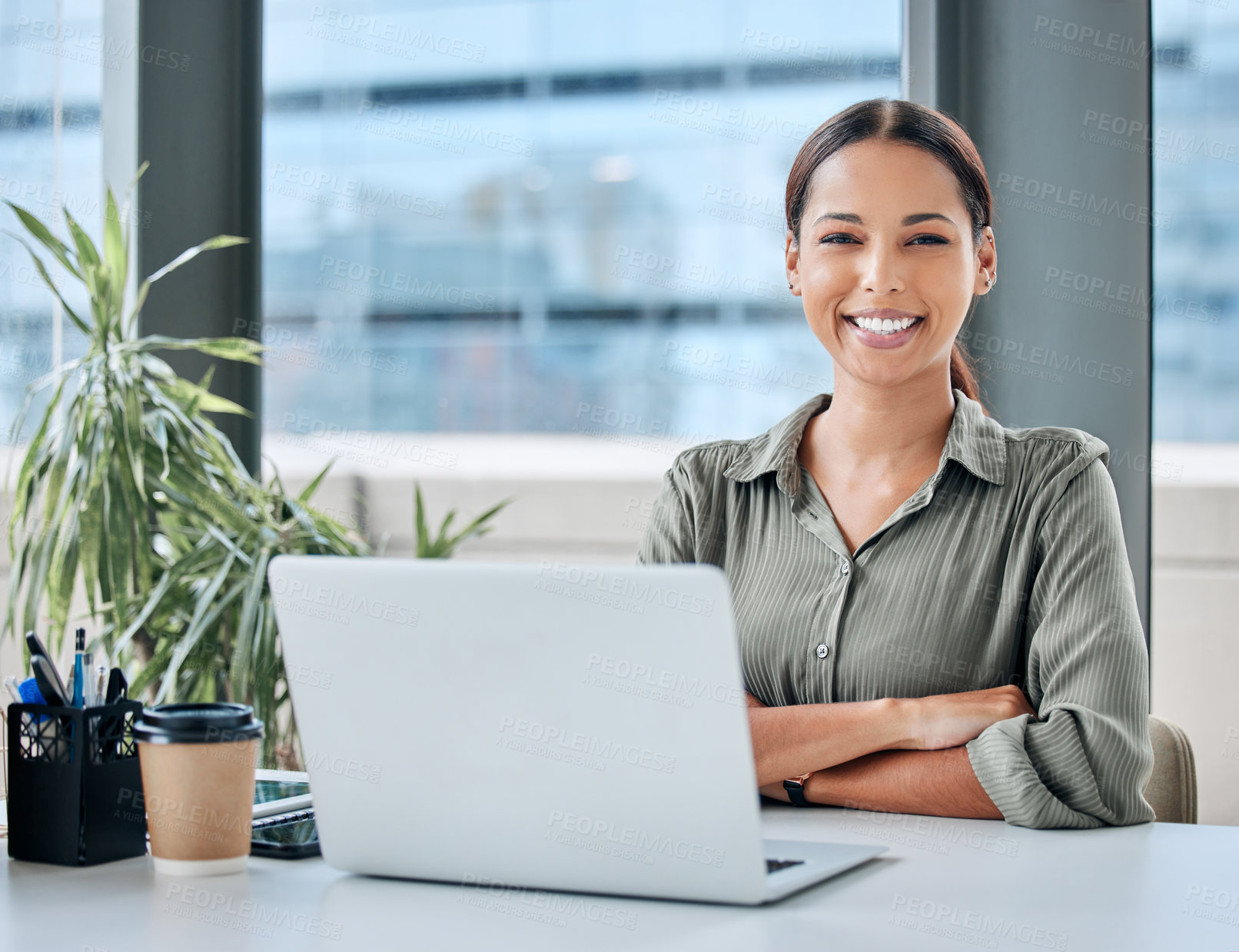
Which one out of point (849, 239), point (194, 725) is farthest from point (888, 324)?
point (194, 725)

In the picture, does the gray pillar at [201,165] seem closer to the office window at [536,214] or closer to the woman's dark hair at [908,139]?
the office window at [536,214]

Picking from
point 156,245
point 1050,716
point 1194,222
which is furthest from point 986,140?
point 156,245

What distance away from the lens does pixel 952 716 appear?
146 centimetres

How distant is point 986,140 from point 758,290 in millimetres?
741

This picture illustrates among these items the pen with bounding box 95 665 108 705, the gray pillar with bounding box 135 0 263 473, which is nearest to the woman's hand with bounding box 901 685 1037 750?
the pen with bounding box 95 665 108 705

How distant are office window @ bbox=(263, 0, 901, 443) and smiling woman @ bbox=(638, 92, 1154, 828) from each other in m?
1.42

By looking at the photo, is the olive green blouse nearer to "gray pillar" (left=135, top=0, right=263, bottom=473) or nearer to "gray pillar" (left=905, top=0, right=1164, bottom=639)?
"gray pillar" (left=905, top=0, right=1164, bottom=639)

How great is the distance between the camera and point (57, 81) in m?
3.17

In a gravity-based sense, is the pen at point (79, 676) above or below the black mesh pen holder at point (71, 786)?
above

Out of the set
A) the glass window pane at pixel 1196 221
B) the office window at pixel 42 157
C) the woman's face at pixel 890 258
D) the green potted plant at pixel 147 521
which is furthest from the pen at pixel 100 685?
the glass window pane at pixel 1196 221

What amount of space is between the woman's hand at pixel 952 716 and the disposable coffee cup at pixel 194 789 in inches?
30.7

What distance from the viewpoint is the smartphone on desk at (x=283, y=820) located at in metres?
1.14

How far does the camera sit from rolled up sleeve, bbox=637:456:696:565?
1.82 meters

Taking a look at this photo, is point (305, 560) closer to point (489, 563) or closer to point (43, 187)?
point (489, 563)
